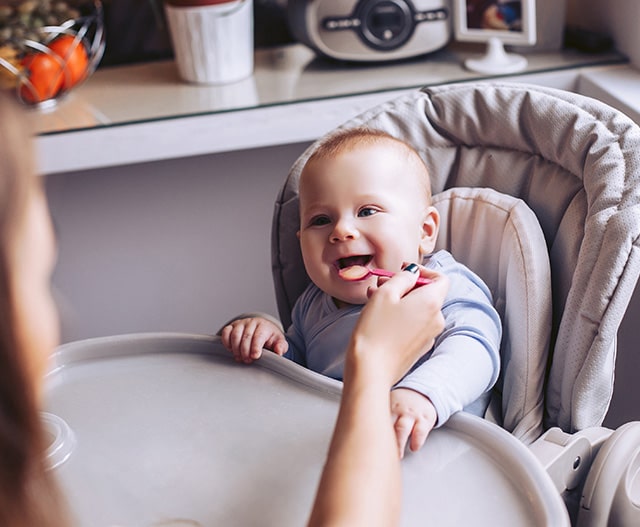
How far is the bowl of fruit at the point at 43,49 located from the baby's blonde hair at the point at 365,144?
0.84 metres

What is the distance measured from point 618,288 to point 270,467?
0.47 metres

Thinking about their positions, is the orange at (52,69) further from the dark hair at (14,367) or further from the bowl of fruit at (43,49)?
the dark hair at (14,367)

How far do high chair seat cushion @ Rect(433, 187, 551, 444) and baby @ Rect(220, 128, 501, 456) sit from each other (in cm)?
3

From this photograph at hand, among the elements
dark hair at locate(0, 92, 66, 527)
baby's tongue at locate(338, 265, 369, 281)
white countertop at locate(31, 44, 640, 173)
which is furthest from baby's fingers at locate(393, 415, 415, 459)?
white countertop at locate(31, 44, 640, 173)

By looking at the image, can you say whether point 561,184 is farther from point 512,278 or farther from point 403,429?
point 403,429

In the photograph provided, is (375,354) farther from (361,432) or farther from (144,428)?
(144,428)

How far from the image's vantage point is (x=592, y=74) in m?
1.88

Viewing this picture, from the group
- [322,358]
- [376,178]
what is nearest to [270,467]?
[322,358]

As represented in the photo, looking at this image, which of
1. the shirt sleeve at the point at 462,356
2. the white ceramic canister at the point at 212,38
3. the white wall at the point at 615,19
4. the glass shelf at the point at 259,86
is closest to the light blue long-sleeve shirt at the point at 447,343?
the shirt sleeve at the point at 462,356

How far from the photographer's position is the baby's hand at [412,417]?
36.9 inches

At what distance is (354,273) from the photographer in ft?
3.77

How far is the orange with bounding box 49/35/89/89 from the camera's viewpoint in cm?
188

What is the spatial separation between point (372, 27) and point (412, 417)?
4.06ft

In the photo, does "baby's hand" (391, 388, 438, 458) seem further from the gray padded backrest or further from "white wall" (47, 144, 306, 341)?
"white wall" (47, 144, 306, 341)
